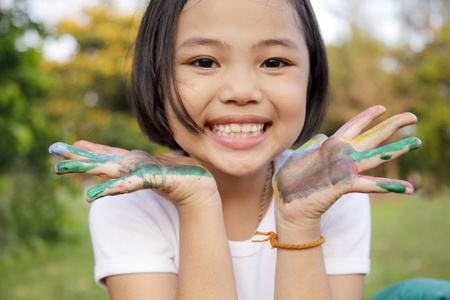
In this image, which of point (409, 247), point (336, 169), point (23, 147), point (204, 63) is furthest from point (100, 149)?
point (409, 247)

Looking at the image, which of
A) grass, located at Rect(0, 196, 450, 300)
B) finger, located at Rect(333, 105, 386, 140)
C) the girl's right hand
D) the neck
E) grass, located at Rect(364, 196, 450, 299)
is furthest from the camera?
grass, located at Rect(364, 196, 450, 299)

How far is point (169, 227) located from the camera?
66.1 inches

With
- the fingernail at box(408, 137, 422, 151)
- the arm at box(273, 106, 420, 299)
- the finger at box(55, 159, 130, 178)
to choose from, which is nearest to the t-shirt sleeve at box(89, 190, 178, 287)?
the finger at box(55, 159, 130, 178)

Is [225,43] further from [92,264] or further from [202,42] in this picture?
[92,264]

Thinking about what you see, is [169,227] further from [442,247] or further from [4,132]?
[442,247]

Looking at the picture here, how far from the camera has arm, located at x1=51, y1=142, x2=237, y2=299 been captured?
1.39m

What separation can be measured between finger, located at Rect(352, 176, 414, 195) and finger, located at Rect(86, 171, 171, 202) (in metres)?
0.57

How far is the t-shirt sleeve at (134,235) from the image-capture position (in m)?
1.55

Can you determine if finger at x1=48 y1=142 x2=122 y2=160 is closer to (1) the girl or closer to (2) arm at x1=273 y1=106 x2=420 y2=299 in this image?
(1) the girl

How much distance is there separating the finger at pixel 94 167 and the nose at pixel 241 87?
0.40 m

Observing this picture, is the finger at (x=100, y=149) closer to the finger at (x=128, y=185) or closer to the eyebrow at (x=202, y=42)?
the finger at (x=128, y=185)

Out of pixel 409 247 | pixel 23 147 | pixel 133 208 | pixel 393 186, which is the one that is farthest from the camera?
pixel 409 247

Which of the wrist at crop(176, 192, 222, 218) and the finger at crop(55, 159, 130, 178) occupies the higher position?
the finger at crop(55, 159, 130, 178)

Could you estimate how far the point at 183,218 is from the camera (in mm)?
1521
